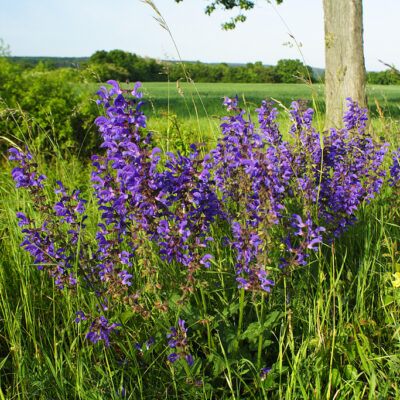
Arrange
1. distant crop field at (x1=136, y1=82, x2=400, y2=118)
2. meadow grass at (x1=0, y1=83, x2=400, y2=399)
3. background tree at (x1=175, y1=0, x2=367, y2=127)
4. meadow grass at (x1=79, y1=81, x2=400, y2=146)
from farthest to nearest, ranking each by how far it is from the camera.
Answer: background tree at (x1=175, y1=0, x2=367, y2=127) < distant crop field at (x1=136, y1=82, x2=400, y2=118) < meadow grass at (x1=79, y1=81, x2=400, y2=146) < meadow grass at (x1=0, y1=83, x2=400, y2=399)

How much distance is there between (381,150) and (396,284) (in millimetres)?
1248

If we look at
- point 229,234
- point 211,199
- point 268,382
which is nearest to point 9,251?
point 229,234

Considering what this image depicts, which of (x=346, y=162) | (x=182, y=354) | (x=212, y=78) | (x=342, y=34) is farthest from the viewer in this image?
(x=212, y=78)

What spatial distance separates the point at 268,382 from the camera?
5.39 feet

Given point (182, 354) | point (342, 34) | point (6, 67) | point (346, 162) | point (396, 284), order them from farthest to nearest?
1. point (342, 34)
2. point (6, 67)
3. point (346, 162)
4. point (396, 284)
5. point (182, 354)

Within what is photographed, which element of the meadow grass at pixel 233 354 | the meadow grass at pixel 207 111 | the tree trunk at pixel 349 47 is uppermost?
the tree trunk at pixel 349 47

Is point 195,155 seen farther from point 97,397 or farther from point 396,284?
point 396,284

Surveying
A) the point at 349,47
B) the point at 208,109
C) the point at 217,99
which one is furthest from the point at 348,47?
the point at 217,99

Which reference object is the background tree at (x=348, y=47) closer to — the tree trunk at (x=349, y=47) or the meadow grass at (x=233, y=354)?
the tree trunk at (x=349, y=47)

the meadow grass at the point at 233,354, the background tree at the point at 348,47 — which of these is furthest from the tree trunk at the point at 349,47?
the meadow grass at the point at 233,354

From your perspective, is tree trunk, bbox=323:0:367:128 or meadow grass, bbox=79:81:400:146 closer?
meadow grass, bbox=79:81:400:146

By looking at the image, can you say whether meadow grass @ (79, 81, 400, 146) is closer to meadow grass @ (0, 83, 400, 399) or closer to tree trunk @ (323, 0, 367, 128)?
tree trunk @ (323, 0, 367, 128)

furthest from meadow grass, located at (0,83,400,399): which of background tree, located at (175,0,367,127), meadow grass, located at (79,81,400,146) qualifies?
background tree, located at (175,0,367,127)

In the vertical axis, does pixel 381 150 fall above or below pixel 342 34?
below
